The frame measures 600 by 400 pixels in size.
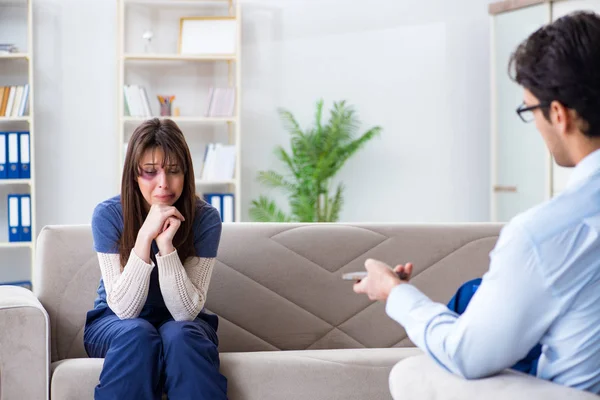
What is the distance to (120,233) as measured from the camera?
2.48 metres

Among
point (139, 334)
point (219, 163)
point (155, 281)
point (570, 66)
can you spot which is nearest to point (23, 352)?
point (139, 334)

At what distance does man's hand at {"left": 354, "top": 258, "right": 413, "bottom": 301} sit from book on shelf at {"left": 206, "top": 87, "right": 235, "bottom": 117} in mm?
4020

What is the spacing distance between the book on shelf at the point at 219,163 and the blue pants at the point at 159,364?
10.3 ft

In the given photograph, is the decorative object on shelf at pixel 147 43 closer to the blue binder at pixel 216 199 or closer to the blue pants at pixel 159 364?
the blue binder at pixel 216 199

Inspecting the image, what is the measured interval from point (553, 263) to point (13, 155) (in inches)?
176

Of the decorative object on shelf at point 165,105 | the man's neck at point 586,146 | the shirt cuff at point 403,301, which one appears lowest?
the shirt cuff at point 403,301

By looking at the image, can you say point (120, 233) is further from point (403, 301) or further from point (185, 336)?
point (403, 301)

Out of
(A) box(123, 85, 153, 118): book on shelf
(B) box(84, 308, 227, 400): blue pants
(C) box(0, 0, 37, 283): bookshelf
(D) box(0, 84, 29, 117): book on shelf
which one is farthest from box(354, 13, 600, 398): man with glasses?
(C) box(0, 0, 37, 283): bookshelf

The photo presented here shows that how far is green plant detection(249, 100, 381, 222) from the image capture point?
18.1ft

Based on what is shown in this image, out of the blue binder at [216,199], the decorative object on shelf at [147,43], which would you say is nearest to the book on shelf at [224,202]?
the blue binder at [216,199]

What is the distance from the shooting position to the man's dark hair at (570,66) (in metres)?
1.30

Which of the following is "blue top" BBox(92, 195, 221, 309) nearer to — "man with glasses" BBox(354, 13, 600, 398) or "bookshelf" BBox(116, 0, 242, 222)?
"man with glasses" BBox(354, 13, 600, 398)

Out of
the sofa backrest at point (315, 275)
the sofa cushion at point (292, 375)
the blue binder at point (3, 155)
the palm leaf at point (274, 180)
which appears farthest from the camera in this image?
the palm leaf at point (274, 180)

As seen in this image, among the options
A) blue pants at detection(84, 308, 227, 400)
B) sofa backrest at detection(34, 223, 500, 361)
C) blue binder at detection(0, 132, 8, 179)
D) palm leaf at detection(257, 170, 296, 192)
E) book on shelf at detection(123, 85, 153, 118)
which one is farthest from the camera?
palm leaf at detection(257, 170, 296, 192)
